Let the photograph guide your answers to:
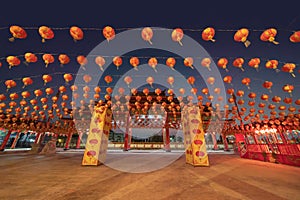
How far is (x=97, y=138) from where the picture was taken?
7164mm

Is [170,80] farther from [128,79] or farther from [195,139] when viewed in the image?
[195,139]

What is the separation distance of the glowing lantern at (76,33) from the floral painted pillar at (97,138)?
411cm

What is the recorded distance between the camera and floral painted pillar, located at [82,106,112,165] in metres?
6.75

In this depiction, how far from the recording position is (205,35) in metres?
4.22

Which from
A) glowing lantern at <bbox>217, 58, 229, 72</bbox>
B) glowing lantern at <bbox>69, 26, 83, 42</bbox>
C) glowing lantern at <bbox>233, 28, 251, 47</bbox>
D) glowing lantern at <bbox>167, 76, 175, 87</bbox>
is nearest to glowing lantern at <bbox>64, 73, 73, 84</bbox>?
glowing lantern at <bbox>69, 26, 83, 42</bbox>

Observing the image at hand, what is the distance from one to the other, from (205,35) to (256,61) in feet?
8.33

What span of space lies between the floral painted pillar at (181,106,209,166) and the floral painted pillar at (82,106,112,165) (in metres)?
4.46

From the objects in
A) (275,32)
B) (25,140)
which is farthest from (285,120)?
(25,140)

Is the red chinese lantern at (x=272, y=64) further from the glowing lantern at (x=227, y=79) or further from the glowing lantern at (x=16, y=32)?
the glowing lantern at (x=16, y=32)

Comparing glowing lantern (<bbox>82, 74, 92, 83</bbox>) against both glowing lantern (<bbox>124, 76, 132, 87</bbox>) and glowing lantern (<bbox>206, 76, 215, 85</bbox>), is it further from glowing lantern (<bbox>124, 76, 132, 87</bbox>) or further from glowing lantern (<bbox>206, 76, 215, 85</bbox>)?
glowing lantern (<bbox>206, 76, 215, 85</bbox>)

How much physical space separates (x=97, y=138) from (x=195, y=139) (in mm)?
4898

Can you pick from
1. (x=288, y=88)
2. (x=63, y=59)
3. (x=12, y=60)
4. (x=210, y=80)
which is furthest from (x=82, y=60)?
(x=288, y=88)

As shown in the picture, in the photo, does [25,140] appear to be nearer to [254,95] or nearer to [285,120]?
[254,95]

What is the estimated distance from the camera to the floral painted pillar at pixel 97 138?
675 centimetres
